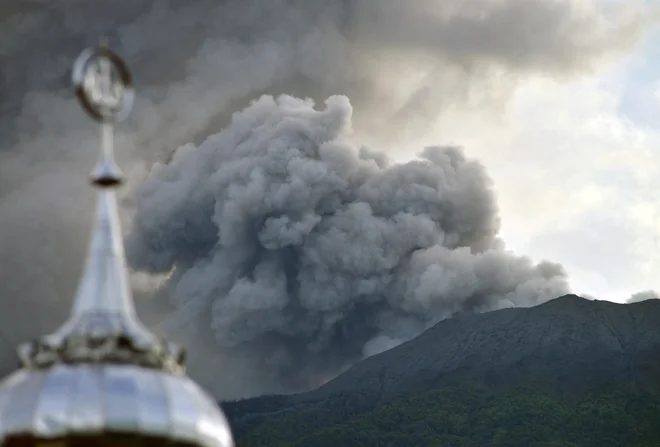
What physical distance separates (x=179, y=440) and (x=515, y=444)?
550 feet

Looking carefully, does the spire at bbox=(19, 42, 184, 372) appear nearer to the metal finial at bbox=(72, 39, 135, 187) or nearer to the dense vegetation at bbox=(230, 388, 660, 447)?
the metal finial at bbox=(72, 39, 135, 187)

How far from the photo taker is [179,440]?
1167 cm

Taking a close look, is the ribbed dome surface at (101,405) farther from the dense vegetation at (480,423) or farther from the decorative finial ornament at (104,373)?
the dense vegetation at (480,423)

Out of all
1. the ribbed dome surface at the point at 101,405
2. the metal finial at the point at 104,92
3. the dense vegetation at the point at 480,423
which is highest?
the dense vegetation at the point at 480,423

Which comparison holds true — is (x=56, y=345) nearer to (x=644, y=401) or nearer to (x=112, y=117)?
(x=112, y=117)

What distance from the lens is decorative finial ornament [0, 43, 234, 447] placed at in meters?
11.4

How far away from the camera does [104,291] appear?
12438 millimetres

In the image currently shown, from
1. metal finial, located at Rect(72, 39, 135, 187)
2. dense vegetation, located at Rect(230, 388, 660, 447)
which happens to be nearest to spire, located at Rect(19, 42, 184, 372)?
metal finial, located at Rect(72, 39, 135, 187)

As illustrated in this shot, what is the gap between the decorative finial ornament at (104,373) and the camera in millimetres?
11406

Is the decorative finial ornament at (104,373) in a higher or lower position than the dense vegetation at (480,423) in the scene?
lower

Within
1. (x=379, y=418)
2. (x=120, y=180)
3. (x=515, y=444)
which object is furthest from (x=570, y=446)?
(x=120, y=180)

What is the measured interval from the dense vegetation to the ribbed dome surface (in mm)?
166077

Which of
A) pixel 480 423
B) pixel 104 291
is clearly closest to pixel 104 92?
pixel 104 291

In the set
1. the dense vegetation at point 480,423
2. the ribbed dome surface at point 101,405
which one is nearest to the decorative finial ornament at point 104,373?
the ribbed dome surface at point 101,405
